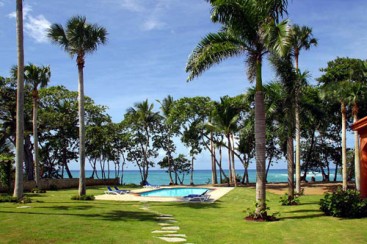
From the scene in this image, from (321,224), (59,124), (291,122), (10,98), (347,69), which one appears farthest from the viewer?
(59,124)

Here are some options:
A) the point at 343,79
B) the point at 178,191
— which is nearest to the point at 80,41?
the point at 178,191

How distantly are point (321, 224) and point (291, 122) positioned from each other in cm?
767

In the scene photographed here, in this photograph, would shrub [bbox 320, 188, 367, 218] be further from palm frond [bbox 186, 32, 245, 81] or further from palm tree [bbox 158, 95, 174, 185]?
palm tree [bbox 158, 95, 174, 185]

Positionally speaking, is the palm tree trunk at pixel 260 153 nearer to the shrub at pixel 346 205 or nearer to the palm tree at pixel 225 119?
the shrub at pixel 346 205

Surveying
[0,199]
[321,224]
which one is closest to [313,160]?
[321,224]

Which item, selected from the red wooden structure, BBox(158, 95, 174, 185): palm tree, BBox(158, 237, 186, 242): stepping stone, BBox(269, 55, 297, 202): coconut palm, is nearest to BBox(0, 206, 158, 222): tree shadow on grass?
BBox(158, 237, 186, 242): stepping stone

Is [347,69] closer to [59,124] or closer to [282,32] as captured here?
[282,32]

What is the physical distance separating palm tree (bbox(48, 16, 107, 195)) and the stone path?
8.14 m

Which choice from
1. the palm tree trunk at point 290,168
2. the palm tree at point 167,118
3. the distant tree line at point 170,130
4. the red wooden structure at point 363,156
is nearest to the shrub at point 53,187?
the distant tree line at point 170,130

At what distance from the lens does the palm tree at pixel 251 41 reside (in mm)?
12852

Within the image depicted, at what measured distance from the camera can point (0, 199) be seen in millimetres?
16484

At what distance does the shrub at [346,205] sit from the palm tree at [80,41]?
13.1 m

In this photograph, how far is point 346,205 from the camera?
1277 cm

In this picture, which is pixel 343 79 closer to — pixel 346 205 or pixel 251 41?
pixel 251 41
